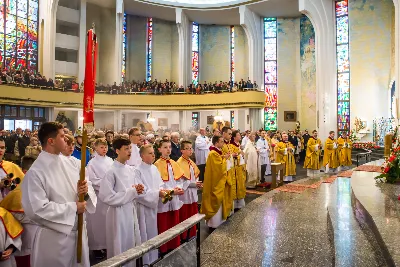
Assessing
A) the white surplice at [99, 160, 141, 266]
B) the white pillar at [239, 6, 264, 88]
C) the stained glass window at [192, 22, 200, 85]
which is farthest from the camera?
the stained glass window at [192, 22, 200, 85]

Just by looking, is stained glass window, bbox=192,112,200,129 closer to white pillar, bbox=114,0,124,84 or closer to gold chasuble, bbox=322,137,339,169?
white pillar, bbox=114,0,124,84

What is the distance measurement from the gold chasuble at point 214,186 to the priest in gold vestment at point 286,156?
20.8 feet

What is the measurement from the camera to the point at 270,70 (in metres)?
27.0

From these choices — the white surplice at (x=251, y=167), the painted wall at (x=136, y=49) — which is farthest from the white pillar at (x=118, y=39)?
the white surplice at (x=251, y=167)

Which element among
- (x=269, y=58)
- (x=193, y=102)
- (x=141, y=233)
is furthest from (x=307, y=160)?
(x=269, y=58)

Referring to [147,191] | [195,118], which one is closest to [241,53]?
[195,118]

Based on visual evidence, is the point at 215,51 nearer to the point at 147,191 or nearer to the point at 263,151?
the point at 263,151

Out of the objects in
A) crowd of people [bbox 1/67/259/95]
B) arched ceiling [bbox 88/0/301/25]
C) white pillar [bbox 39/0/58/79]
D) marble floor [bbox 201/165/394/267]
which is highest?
arched ceiling [bbox 88/0/301/25]

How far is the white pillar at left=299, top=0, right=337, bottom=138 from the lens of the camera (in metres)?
22.1

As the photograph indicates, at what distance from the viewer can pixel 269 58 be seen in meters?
27.1

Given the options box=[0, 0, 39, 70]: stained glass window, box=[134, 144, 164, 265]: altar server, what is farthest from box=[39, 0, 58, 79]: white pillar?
box=[134, 144, 164, 265]: altar server

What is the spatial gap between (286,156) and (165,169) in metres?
8.25

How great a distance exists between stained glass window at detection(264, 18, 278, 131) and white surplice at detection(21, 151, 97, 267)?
80.4 ft

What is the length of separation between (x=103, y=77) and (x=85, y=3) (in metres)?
5.16
